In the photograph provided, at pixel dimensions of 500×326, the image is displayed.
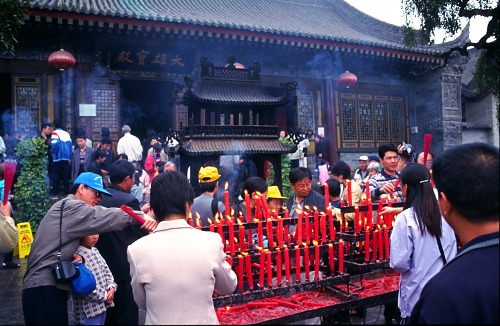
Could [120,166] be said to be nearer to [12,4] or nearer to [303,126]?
[12,4]

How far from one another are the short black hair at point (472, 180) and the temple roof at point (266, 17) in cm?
905

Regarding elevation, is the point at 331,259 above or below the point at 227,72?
below

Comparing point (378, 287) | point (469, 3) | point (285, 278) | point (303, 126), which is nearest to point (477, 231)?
point (285, 278)

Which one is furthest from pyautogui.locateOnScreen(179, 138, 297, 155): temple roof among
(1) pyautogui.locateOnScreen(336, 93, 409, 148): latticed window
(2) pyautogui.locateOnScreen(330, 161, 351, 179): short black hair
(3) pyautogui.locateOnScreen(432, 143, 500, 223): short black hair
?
(1) pyautogui.locateOnScreen(336, 93, 409, 148): latticed window

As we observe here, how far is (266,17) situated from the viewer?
14.5m

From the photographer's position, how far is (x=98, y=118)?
36.2 ft

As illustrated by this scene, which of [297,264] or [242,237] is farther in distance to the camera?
[297,264]

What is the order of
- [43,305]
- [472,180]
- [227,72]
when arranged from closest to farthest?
[472,180] < [43,305] < [227,72]

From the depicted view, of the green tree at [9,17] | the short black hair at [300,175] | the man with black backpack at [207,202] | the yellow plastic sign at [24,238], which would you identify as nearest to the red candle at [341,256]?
the short black hair at [300,175]

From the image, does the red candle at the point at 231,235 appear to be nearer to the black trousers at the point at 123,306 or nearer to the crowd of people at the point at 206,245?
the crowd of people at the point at 206,245

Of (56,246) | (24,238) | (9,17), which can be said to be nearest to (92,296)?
(56,246)

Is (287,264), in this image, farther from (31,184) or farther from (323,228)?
(31,184)

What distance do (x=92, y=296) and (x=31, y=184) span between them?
5775mm

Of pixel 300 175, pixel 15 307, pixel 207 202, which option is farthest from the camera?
pixel 15 307
